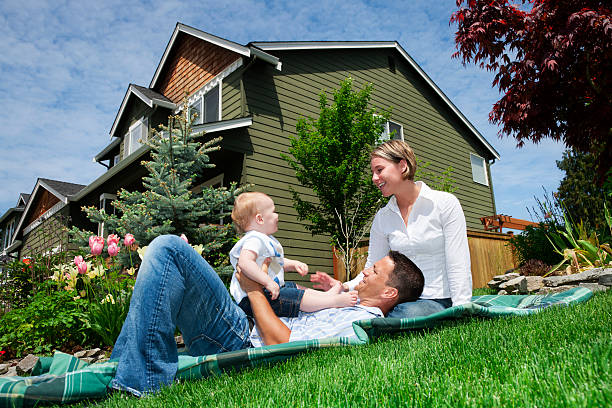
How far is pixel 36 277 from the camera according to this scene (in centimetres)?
704

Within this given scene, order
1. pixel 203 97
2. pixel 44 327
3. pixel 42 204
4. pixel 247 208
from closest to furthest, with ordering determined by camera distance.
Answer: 1. pixel 247 208
2. pixel 44 327
3. pixel 203 97
4. pixel 42 204

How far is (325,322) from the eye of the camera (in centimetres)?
274

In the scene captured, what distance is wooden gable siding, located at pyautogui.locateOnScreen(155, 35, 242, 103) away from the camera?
11344 mm

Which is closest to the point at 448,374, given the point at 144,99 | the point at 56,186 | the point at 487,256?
the point at 487,256

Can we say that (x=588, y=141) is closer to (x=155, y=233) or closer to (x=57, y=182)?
(x=155, y=233)

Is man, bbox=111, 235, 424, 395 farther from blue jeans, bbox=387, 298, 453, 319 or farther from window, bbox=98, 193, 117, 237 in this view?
window, bbox=98, 193, 117, 237

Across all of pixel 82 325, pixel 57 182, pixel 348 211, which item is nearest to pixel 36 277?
pixel 82 325

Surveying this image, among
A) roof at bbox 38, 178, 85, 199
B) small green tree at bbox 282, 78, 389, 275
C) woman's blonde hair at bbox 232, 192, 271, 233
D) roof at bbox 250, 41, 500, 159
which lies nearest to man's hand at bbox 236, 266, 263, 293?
woman's blonde hair at bbox 232, 192, 271, 233

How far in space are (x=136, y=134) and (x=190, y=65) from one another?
325 cm

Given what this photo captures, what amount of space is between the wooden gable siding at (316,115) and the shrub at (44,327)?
5.19 m

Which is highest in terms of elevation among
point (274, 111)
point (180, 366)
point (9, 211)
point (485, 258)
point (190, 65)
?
point (190, 65)

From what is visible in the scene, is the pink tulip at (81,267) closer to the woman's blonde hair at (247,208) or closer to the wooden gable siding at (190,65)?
the woman's blonde hair at (247,208)

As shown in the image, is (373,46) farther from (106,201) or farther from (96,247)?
(96,247)

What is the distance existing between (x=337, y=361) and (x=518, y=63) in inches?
300
